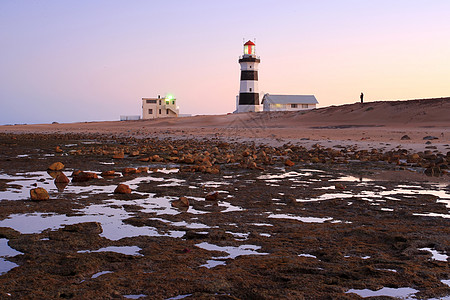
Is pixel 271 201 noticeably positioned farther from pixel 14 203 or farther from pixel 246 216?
pixel 14 203

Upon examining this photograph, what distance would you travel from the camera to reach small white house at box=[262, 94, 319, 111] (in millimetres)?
→ 72812

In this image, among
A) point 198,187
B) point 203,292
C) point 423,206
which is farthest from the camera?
point 198,187

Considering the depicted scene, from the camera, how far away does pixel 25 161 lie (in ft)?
45.9

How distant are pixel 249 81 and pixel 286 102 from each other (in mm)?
11599

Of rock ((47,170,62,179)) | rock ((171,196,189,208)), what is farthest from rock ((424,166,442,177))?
rock ((47,170,62,179))

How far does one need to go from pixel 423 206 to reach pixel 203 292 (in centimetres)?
448

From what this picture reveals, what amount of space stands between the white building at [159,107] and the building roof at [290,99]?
13888 mm

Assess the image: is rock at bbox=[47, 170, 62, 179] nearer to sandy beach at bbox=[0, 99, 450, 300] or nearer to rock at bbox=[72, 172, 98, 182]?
sandy beach at bbox=[0, 99, 450, 300]

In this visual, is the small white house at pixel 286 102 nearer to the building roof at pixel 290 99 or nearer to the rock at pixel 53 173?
the building roof at pixel 290 99

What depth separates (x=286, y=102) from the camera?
74000 mm

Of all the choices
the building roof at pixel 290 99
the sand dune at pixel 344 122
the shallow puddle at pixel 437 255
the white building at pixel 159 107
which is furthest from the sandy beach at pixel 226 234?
the white building at pixel 159 107

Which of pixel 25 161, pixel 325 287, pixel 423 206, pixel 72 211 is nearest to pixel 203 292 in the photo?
pixel 325 287

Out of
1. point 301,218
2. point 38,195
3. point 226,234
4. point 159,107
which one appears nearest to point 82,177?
point 38,195

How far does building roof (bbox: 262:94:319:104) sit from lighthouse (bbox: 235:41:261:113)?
847 cm
